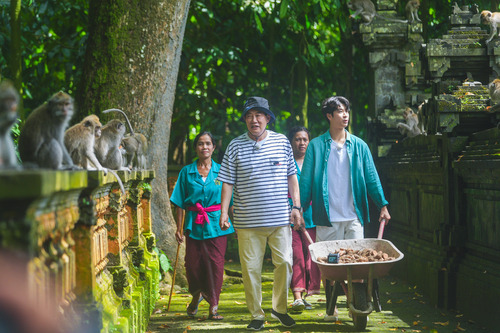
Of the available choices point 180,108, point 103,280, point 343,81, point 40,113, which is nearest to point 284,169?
point 103,280

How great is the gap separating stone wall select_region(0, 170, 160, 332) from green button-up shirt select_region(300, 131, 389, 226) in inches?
67.5

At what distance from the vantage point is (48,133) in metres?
3.86

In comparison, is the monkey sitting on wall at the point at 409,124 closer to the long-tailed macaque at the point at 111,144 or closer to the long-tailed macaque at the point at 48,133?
the long-tailed macaque at the point at 111,144

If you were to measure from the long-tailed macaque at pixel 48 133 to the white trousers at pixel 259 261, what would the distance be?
276 cm

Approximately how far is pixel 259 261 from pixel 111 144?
178 centimetres

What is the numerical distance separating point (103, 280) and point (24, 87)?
1013 centimetres

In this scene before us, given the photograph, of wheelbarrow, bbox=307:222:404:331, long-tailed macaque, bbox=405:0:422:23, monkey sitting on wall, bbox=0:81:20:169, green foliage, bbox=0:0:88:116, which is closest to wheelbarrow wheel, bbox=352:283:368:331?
wheelbarrow, bbox=307:222:404:331

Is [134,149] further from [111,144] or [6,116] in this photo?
[6,116]

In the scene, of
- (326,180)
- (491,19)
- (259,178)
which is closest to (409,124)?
(491,19)

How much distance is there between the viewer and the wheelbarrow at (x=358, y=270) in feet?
18.7

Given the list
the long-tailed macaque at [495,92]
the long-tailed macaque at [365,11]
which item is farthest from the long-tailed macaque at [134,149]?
the long-tailed macaque at [365,11]

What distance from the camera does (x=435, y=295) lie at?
7578 millimetres

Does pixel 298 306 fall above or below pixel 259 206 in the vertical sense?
below

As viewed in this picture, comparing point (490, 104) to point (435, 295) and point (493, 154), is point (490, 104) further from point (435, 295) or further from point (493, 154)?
point (435, 295)
